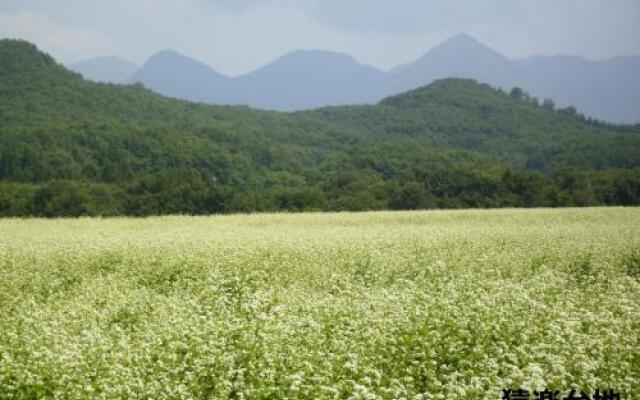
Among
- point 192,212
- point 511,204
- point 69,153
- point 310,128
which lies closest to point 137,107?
point 310,128

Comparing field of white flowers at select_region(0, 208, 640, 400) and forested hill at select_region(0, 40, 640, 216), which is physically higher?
forested hill at select_region(0, 40, 640, 216)

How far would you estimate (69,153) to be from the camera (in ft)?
326

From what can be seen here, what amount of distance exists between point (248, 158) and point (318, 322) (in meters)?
109

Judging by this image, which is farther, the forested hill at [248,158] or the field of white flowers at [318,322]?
the forested hill at [248,158]

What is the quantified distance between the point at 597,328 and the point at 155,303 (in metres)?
8.86

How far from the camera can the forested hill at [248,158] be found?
71.2 meters

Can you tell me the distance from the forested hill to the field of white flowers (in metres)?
45.7

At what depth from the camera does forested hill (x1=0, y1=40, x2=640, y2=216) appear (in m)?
71.2

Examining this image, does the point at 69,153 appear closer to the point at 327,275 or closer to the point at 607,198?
the point at 607,198

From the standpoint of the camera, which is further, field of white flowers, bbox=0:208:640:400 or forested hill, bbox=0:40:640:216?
forested hill, bbox=0:40:640:216

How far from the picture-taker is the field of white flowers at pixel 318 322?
8.07m

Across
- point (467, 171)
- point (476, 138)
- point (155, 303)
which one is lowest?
point (155, 303)

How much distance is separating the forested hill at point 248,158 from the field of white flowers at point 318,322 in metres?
45.7

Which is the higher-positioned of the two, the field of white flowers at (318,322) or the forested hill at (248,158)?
the forested hill at (248,158)
